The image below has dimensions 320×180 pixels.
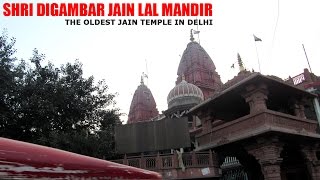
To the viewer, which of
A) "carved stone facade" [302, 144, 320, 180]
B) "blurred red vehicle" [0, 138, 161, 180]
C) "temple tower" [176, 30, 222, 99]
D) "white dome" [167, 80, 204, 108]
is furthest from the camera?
"temple tower" [176, 30, 222, 99]

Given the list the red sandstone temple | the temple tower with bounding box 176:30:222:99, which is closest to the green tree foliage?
the red sandstone temple

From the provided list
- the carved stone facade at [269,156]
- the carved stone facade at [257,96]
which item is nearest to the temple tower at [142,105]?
the carved stone facade at [257,96]

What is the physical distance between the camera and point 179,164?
1402 centimetres

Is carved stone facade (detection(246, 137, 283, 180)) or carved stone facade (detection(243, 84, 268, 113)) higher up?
carved stone facade (detection(243, 84, 268, 113))

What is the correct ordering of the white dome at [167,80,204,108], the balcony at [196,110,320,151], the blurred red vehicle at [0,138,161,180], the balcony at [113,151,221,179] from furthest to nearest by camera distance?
the white dome at [167,80,204,108] < the balcony at [113,151,221,179] < the balcony at [196,110,320,151] < the blurred red vehicle at [0,138,161,180]

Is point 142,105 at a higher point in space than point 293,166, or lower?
higher

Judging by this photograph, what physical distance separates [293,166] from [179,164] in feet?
23.2

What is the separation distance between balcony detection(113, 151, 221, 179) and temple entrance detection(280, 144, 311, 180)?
456cm

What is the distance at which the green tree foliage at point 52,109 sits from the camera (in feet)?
50.5

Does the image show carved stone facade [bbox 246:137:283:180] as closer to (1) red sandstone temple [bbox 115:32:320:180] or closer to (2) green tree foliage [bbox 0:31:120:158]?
(1) red sandstone temple [bbox 115:32:320:180]

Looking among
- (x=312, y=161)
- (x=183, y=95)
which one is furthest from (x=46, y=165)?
(x=183, y=95)

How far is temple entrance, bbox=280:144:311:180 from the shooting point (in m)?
16.5

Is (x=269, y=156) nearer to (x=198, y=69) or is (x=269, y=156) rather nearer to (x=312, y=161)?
(x=312, y=161)

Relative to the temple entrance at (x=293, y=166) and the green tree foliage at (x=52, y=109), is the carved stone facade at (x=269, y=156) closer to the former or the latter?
the temple entrance at (x=293, y=166)
